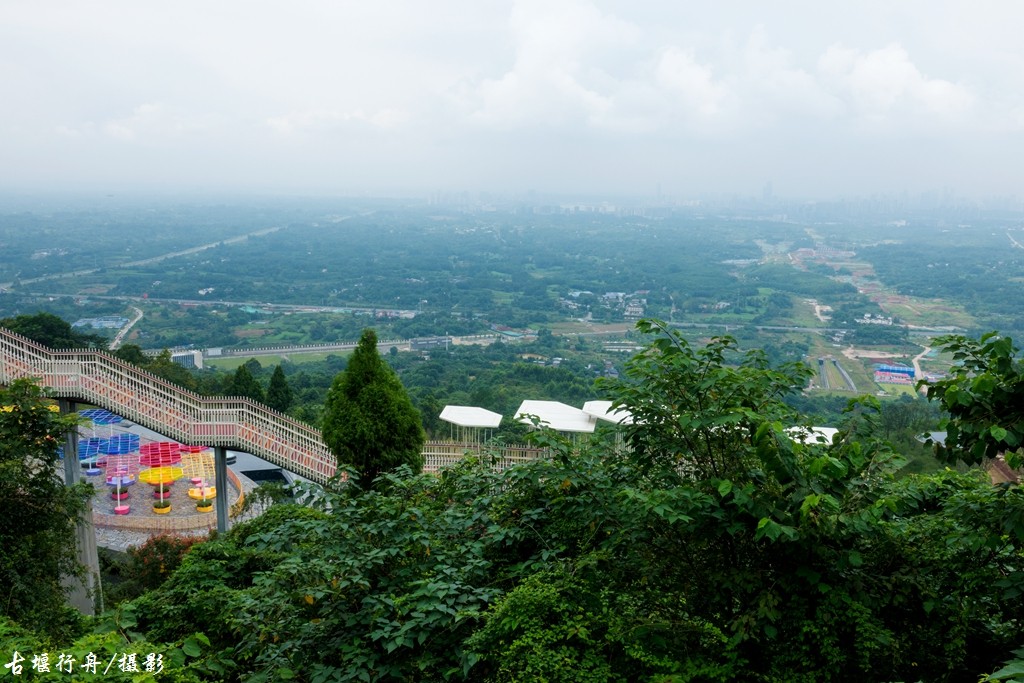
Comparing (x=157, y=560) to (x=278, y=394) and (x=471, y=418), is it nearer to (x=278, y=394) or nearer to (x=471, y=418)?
(x=471, y=418)

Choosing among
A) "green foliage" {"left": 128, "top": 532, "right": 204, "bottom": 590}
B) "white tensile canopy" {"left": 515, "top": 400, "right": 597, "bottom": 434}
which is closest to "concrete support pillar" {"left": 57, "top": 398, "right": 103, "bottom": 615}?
"green foliage" {"left": 128, "top": 532, "right": 204, "bottom": 590}

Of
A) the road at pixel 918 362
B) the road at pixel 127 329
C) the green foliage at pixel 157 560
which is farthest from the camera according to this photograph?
the road at pixel 127 329

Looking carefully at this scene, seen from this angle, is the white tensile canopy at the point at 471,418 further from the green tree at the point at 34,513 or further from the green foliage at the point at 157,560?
the green tree at the point at 34,513

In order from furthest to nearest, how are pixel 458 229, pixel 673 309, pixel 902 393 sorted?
pixel 458 229, pixel 673 309, pixel 902 393

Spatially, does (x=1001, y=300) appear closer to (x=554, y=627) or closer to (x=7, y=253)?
(x=554, y=627)

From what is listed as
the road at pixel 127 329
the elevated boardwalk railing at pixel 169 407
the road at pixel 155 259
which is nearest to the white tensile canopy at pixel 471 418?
the elevated boardwalk railing at pixel 169 407

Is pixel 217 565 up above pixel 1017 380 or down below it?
below

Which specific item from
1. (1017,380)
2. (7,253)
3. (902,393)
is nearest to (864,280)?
(902,393)
